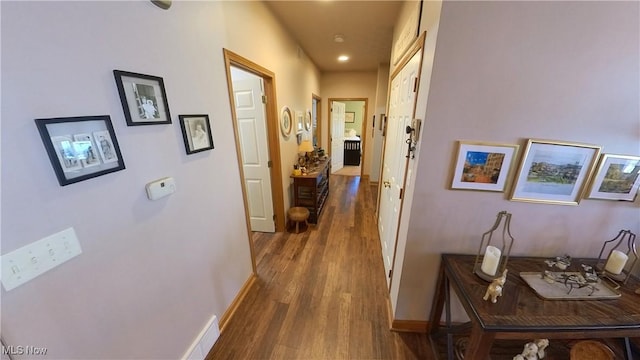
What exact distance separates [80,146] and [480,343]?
5.90 feet

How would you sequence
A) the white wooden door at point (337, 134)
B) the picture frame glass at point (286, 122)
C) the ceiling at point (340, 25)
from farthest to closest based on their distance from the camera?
1. the white wooden door at point (337, 134)
2. the picture frame glass at point (286, 122)
3. the ceiling at point (340, 25)

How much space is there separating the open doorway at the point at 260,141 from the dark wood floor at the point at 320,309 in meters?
0.34

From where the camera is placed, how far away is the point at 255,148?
8.56 feet

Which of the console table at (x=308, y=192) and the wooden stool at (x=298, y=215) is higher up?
the console table at (x=308, y=192)

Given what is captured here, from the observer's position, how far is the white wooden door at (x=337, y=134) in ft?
18.5

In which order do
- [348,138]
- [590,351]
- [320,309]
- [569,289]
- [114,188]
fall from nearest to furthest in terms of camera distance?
[114,188], [569,289], [590,351], [320,309], [348,138]

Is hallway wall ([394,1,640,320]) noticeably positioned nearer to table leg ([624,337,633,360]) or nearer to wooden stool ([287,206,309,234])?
table leg ([624,337,633,360])

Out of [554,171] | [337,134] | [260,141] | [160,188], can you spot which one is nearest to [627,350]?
[554,171]

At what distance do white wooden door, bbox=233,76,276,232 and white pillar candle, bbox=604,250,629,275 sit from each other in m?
2.62

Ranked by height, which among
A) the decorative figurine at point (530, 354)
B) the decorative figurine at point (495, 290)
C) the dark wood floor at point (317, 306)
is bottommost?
the dark wood floor at point (317, 306)

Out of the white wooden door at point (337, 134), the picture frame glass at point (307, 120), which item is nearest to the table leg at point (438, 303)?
the picture frame glass at point (307, 120)

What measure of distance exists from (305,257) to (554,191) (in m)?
2.12

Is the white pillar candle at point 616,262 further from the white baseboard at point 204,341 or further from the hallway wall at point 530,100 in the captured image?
the white baseboard at point 204,341

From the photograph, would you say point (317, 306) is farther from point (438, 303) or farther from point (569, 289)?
point (569, 289)
